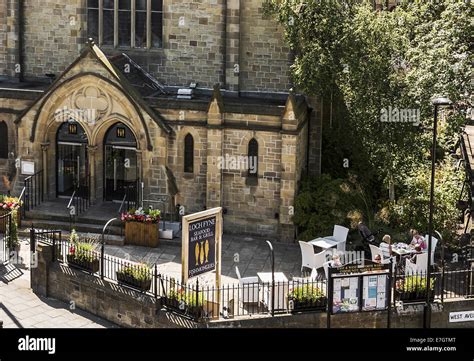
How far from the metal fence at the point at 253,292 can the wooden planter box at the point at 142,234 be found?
394 centimetres

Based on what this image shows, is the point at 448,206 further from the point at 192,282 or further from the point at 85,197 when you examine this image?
the point at 85,197

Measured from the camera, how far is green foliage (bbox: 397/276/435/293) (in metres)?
27.3

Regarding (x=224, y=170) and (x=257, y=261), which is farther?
(x=224, y=170)

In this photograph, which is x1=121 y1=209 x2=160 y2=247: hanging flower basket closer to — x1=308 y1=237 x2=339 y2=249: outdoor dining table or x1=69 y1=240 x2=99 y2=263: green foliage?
x1=69 y1=240 x2=99 y2=263: green foliage

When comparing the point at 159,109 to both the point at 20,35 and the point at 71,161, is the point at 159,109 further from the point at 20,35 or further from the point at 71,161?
the point at 20,35

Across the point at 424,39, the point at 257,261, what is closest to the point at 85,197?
the point at 257,261

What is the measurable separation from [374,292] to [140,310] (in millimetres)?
6249

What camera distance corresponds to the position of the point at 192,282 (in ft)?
94.9

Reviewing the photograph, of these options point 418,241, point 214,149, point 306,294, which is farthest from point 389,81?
point 306,294

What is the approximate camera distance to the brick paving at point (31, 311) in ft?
91.4

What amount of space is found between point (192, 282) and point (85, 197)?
821 cm

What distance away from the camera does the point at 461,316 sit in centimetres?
2756

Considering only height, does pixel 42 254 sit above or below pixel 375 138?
below

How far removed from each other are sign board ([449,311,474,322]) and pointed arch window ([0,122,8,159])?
671 inches
